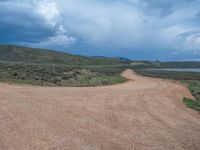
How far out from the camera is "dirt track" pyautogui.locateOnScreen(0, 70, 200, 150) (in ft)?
32.4

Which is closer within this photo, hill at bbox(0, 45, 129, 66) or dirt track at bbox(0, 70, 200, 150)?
dirt track at bbox(0, 70, 200, 150)

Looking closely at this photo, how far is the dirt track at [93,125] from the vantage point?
989 centimetres

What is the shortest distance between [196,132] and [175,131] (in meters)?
0.91

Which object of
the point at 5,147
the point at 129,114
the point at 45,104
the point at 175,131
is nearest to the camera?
the point at 5,147

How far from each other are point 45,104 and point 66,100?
7.18 ft

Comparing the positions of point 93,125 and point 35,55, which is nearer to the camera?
point 93,125

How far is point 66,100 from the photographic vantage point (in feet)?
60.2

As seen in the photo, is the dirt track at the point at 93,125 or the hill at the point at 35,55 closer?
the dirt track at the point at 93,125

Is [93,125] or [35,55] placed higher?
[93,125]

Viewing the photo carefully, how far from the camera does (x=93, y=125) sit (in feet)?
40.2

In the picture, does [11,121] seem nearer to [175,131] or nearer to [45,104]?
[45,104]

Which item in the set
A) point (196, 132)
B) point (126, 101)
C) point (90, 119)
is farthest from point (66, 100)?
point (196, 132)

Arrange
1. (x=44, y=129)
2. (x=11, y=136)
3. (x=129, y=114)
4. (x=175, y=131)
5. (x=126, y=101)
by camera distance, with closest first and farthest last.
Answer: (x=11, y=136) → (x=44, y=129) → (x=175, y=131) → (x=129, y=114) → (x=126, y=101)

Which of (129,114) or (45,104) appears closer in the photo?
(129,114)
